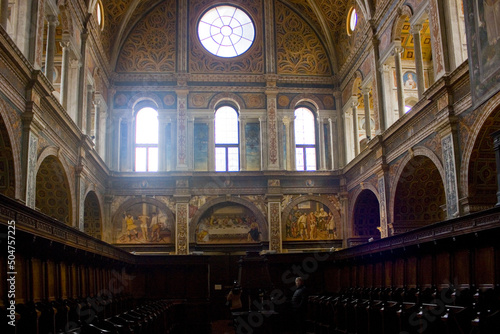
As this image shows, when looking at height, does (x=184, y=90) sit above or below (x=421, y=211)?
above

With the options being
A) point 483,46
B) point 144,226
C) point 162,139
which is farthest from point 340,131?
point 483,46

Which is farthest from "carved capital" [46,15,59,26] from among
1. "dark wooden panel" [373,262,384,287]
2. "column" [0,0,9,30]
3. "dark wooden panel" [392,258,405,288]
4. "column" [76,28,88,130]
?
"dark wooden panel" [392,258,405,288]

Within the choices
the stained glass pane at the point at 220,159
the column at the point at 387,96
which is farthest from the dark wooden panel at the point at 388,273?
the stained glass pane at the point at 220,159

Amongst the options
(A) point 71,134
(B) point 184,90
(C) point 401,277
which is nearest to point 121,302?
(A) point 71,134

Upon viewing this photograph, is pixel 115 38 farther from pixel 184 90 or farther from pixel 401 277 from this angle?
pixel 401 277

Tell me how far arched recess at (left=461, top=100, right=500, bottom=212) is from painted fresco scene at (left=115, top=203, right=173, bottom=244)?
1519 cm

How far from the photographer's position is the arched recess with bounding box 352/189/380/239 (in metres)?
25.8

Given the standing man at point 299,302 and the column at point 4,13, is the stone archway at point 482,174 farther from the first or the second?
the column at point 4,13

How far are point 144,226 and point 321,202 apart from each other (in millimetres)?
8936

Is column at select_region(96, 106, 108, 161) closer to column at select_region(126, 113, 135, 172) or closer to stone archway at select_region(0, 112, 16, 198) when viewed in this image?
column at select_region(126, 113, 135, 172)

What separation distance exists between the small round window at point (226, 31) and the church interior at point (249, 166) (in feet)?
0.29

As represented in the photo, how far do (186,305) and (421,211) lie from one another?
31.2ft

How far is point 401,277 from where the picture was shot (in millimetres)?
15523

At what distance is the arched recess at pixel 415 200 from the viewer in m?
19.8
